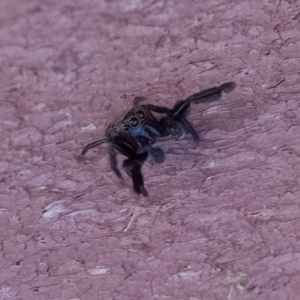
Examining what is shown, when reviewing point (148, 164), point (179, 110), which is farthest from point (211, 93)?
point (148, 164)

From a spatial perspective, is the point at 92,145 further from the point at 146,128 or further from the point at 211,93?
the point at 211,93

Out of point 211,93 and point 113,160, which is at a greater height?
point 211,93

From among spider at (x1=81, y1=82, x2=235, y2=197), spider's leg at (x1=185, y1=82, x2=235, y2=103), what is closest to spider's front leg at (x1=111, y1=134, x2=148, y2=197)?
spider at (x1=81, y1=82, x2=235, y2=197)

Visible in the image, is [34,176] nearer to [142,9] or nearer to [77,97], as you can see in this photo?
[77,97]

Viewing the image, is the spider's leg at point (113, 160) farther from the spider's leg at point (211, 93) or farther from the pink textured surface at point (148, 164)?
the spider's leg at point (211, 93)

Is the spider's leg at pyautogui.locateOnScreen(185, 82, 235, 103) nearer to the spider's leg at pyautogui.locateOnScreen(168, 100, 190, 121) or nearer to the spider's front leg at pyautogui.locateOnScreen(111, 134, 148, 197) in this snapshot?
the spider's leg at pyautogui.locateOnScreen(168, 100, 190, 121)

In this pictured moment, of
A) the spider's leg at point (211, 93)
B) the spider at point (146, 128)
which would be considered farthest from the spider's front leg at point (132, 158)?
the spider's leg at point (211, 93)

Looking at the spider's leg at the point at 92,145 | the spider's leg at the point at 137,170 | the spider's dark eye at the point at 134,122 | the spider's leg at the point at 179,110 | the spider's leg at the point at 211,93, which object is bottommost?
the spider's leg at the point at 137,170
